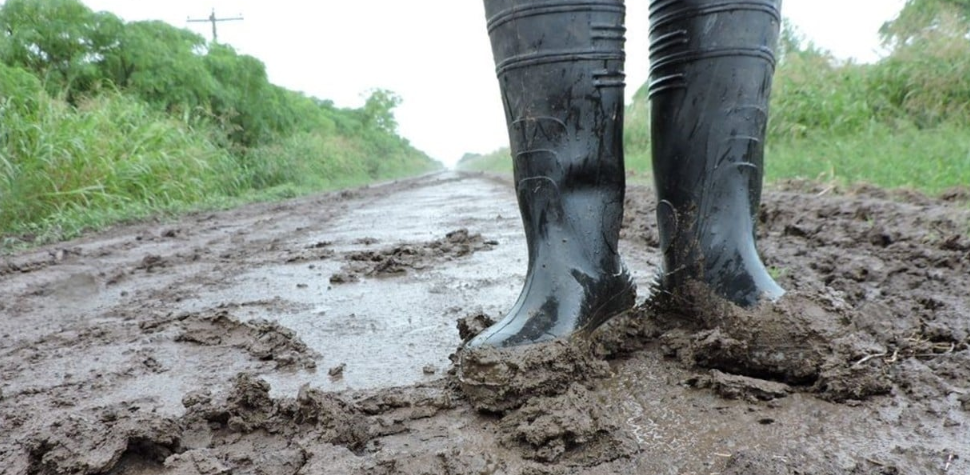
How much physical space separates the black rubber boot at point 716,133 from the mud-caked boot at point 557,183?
12 centimetres

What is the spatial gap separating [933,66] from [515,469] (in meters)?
6.59

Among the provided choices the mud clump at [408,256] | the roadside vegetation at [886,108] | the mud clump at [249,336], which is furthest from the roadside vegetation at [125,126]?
the roadside vegetation at [886,108]

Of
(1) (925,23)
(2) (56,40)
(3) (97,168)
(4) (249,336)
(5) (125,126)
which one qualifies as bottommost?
(4) (249,336)

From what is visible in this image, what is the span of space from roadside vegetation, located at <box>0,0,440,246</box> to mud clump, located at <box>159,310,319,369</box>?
2.44m

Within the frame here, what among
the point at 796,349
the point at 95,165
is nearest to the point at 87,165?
the point at 95,165

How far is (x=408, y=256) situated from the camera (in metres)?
2.51

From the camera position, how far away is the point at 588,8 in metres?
1.09

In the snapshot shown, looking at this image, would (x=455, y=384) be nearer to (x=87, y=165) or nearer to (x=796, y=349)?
(x=796, y=349)

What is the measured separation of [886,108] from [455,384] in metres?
6.08

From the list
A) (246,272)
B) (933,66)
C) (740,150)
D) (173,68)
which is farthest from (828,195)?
(173,68)

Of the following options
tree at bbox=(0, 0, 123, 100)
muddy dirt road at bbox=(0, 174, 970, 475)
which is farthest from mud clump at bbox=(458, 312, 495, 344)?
tree at bbox=(0, 0, 123, 100)

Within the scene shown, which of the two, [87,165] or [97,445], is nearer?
[97,445]

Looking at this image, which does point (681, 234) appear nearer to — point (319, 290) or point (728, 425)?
point (728, 425)

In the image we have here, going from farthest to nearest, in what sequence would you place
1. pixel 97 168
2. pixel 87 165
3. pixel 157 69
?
1. pixel 157 69
2. pixel 97 168
3. pixel 87 165
